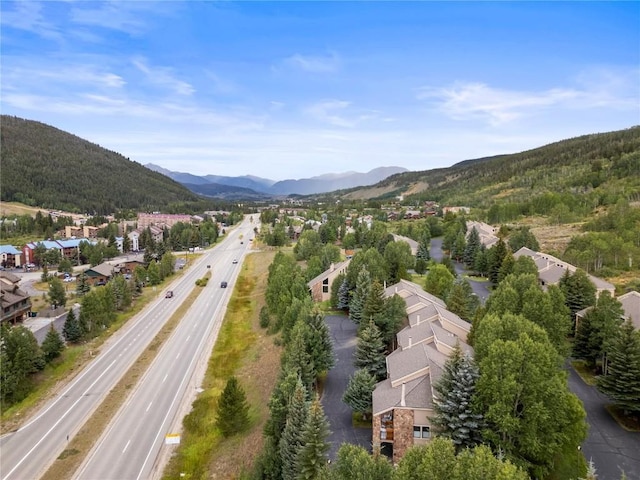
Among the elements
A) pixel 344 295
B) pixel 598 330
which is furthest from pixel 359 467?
pixel 344 295

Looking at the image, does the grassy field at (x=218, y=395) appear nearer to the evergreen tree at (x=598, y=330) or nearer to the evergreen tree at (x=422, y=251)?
the evergreen tree at (x=598, y=330)

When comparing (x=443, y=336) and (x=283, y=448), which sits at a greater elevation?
(x=443, y=336)

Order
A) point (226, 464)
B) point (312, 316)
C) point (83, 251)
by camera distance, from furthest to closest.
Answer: point (83, 251), point (312, 316), point (226, 464)

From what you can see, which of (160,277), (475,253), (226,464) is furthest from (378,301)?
(160,277)

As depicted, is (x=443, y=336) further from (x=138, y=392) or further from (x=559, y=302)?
(x=138, y=392)

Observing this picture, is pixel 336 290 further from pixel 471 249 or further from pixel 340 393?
pixel 471 249
